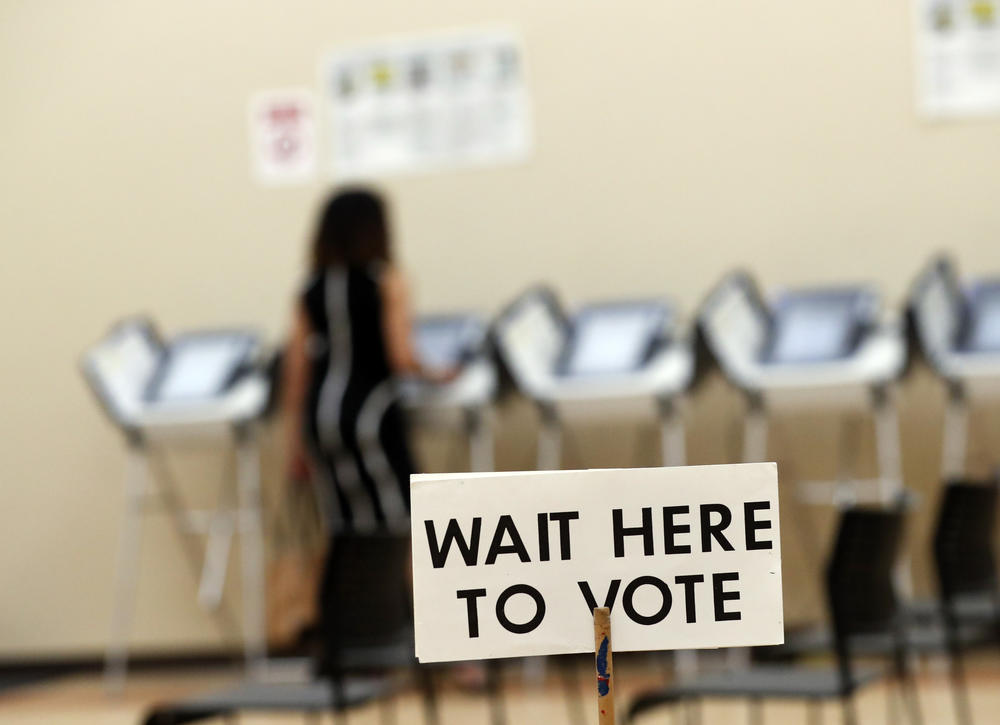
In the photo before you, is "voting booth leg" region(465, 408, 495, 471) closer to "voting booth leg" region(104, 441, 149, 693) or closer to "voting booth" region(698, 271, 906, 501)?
"voting booth" region(698, 271, 906, 501)

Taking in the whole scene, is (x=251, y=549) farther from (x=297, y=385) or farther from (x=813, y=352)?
(x=813, y=352)

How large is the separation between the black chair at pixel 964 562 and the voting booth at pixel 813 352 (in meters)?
1.24

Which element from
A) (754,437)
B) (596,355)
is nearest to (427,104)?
(596,355)

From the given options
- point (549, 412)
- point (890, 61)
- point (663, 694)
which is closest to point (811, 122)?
point (890, 61)

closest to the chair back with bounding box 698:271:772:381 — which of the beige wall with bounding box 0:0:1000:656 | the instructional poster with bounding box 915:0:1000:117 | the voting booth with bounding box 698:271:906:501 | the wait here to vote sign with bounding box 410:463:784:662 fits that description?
the voting booth with bounding box 698:271:906:501

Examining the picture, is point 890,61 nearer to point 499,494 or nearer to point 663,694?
point 663,694

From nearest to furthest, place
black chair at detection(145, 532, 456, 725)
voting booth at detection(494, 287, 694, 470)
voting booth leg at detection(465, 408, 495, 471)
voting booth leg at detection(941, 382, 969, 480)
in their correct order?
black chair at detection(145, 532, 456, 725)
voting booth at detection(494, 287, 694, 470)
voting booth leg at detection(465, 408, 495, 471)
voting booth leg at detection(941, 382, 969, 480)

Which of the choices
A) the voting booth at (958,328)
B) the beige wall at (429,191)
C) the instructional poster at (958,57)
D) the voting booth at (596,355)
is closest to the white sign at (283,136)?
the beige wall at (429,191)

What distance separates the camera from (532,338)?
4980 millimetres

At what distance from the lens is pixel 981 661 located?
16.3ft

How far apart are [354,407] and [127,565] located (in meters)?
1.71

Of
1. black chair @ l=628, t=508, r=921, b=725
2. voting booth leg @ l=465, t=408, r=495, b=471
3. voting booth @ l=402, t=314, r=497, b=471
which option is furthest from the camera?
voting booth leg @ l=465, t=408, r=495, b=471

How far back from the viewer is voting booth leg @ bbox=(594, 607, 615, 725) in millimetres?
1303

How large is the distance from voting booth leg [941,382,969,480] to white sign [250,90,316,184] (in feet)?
8.10
